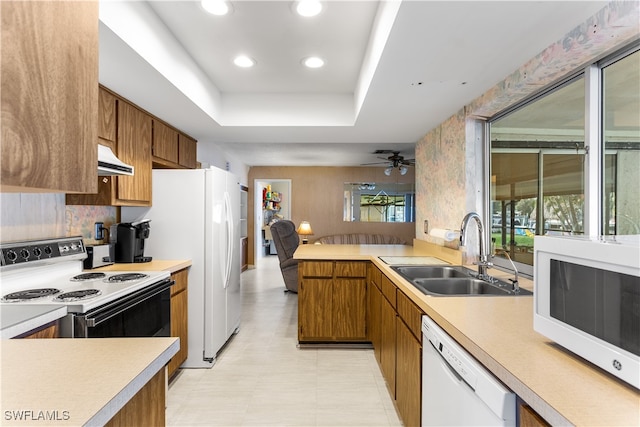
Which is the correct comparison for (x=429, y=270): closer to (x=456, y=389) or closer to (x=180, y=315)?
(x=456, y=389)

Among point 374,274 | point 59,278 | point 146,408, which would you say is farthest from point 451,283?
point 59,278

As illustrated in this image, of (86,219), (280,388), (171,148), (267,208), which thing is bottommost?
(280,388)

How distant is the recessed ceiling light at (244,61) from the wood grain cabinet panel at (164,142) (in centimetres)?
97

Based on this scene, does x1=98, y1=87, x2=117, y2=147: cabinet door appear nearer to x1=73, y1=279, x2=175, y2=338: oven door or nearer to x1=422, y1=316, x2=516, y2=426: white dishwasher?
x1=73, y1=279, x2=175, y2=338: oven door

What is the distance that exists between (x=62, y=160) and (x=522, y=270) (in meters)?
2.36

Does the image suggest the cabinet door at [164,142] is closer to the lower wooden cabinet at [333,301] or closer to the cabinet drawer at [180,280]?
the cabinet drawer at [180,280]

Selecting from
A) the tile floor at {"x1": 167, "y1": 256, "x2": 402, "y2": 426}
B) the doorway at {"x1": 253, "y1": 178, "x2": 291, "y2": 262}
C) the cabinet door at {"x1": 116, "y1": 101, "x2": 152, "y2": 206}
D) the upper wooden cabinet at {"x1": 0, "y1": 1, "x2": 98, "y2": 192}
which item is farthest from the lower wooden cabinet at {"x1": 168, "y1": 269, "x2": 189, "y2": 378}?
the doorway at {"x1": 253, "y1": 178, "x2": 291, "y2": 262}

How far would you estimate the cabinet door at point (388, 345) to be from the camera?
210cm

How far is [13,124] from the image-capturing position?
56cm

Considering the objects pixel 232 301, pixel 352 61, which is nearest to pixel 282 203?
pixel 232 301

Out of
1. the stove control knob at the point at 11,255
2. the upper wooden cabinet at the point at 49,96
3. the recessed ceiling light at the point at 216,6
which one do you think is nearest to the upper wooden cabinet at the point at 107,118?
the stove control knob at the point at 11,255

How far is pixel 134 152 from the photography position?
2537 millimetres

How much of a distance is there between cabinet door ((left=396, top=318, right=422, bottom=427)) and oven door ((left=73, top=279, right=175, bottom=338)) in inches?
62.0

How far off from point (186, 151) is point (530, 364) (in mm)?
3457
